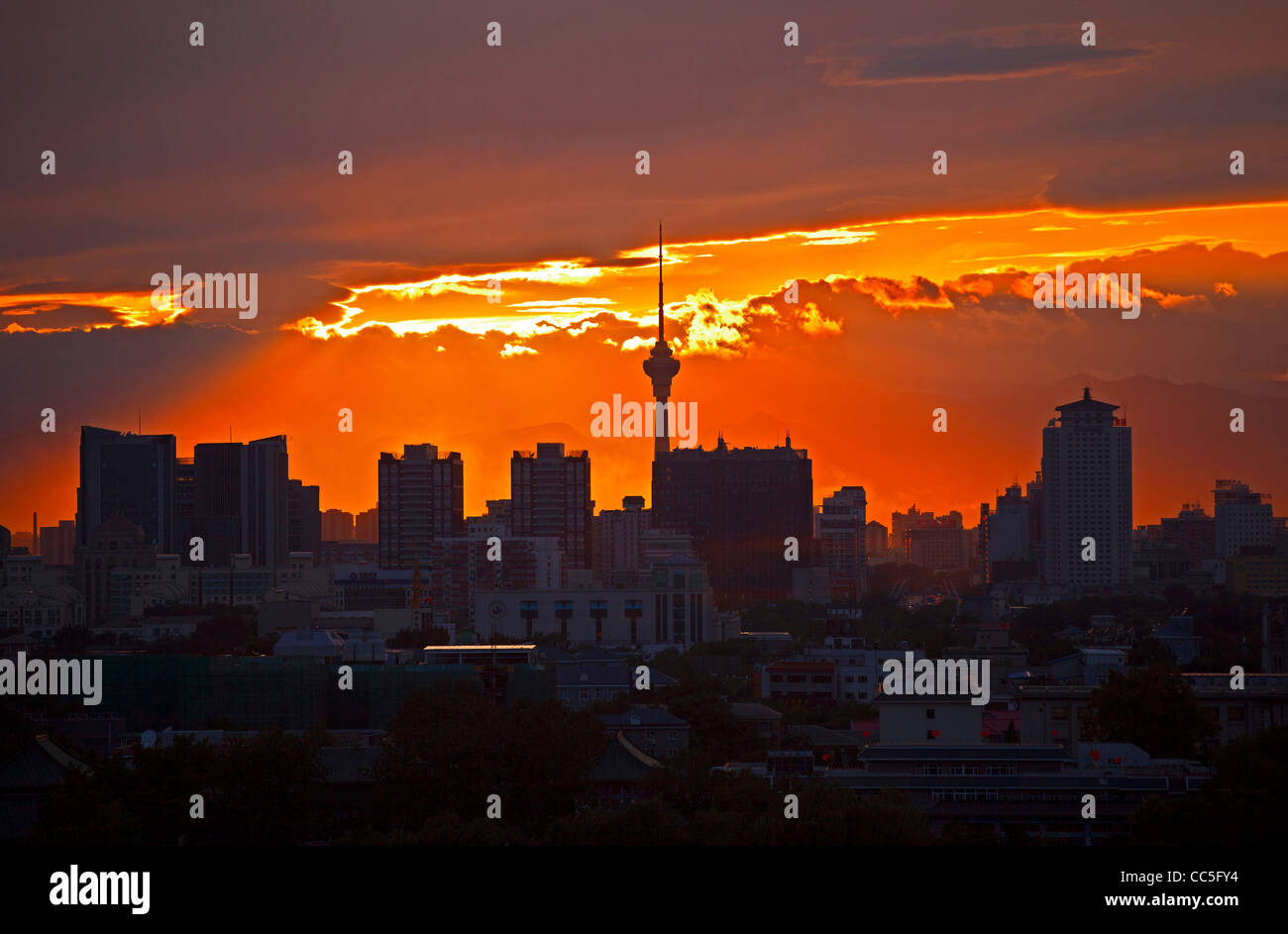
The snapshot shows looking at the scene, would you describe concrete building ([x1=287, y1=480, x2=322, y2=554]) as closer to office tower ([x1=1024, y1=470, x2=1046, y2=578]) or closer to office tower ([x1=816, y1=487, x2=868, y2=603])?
office tower ([x1=816, y1=487, x2=868, y2=603])

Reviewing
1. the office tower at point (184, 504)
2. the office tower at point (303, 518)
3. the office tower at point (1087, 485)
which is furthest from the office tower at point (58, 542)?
the office tower at point (1087, 485)

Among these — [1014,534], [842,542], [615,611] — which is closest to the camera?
[615,611]

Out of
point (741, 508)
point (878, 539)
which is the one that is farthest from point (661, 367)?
point (878, 539)

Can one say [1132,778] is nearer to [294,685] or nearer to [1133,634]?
[294,685]

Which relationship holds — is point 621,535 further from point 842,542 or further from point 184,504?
point 184,504

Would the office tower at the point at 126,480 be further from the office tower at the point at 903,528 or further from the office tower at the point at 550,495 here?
the office tower at the point at 903,528

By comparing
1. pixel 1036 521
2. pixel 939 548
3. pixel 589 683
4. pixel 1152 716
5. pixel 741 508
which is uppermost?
pixel 741 508
